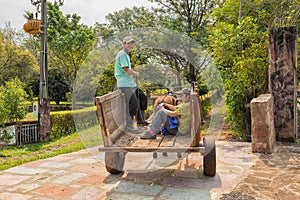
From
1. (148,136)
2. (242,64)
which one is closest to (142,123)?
(148,136)

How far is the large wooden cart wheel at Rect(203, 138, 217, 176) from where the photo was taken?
367 cm

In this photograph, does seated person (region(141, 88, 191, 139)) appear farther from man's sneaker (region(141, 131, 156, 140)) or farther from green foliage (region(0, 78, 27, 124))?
green foliage (region(0, 78, 27, 124))

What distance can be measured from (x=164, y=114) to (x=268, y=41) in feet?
11.7

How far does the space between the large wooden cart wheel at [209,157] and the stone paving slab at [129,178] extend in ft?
0.34

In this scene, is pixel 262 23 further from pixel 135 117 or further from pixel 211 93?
pixel 135 117

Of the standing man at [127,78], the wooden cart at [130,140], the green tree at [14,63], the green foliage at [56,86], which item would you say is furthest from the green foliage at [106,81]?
the green tree at [14,63]

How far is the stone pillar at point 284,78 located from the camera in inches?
238

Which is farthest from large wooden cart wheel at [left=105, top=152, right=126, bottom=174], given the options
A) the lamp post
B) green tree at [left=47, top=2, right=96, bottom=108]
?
green tree at [left=47, top=2, right=96, bottom=108]

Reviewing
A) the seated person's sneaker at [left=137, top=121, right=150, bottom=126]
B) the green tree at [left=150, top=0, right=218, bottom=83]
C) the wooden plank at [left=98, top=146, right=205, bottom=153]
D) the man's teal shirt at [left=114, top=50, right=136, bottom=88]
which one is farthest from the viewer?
the green tree at [left=150, top=0, right=218, bottom=83]

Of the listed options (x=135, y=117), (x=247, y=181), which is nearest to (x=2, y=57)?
(x=135, y=117)

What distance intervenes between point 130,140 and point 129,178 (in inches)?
21.2

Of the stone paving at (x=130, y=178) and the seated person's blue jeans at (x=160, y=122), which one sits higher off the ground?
the seated person's blue jeans at (x=160, y=122)

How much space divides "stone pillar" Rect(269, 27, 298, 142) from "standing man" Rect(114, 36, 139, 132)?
3.32 metres

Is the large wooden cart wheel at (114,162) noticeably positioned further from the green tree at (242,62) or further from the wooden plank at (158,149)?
the green tree at (242,62)
